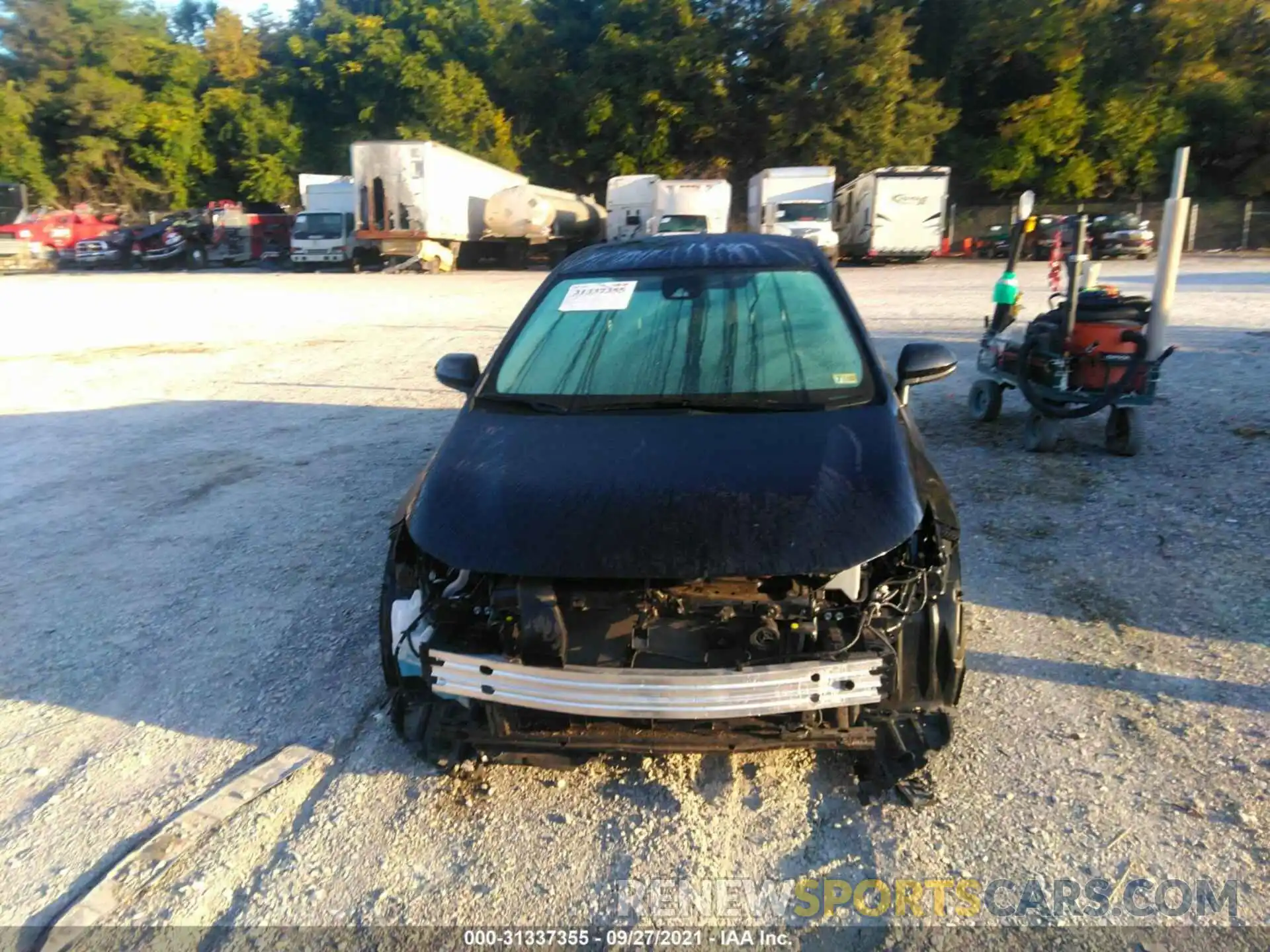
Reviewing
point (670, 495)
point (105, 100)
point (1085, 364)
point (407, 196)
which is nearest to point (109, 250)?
point (407, 196)

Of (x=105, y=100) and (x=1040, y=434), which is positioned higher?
(x=105, y=100)

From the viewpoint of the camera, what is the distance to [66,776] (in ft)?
11.2

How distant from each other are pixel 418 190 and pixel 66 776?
2650cm

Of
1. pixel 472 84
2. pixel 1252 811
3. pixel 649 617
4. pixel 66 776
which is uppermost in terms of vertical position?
pixel 472 84

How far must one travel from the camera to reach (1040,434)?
6938mm

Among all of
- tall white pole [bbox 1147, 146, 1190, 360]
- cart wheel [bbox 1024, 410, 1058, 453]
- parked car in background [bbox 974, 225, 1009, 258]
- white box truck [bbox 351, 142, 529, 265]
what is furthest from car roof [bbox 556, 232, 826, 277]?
parked car in background [bbox 974, 225, 1009, 258]

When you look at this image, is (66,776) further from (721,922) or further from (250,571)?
(721,922)

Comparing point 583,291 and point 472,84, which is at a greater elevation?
point 472,84

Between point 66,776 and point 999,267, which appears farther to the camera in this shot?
point 999,267

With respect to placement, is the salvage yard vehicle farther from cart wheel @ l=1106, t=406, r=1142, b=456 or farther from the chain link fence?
the chain link fence

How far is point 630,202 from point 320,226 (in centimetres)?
1070

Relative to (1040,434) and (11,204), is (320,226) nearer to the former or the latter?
(11,204)

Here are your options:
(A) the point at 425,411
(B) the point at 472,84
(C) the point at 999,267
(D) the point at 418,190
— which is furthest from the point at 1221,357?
(B) the point at 472,84

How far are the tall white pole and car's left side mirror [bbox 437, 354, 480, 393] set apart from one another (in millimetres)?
4852
